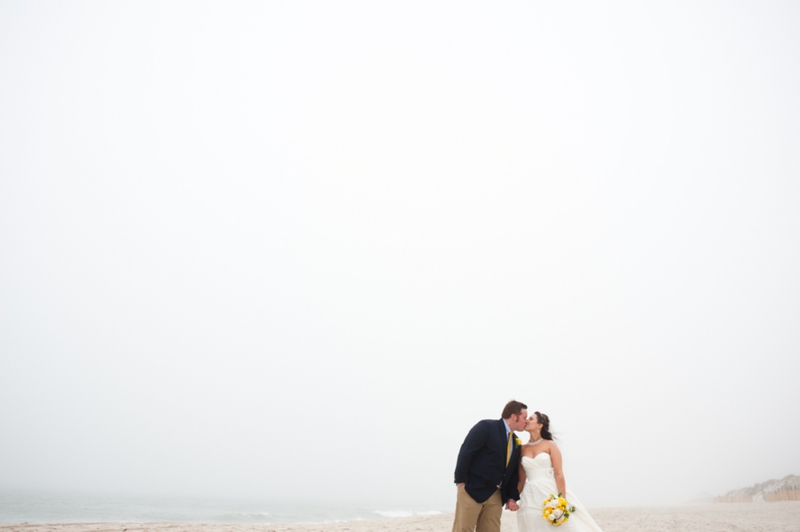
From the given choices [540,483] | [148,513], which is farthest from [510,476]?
[148,513]

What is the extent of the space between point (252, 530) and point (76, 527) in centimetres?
348

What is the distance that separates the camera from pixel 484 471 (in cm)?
604

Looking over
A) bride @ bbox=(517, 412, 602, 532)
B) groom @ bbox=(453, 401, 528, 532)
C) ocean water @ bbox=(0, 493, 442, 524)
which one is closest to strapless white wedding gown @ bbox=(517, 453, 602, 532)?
bride @ bbox=(517, 412, 602, 532)

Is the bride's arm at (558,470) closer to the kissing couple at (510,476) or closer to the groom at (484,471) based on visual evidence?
the kissing couple at (510,476)

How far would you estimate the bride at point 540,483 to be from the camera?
6.31 m

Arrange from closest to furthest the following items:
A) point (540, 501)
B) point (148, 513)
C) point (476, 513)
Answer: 1. point (476, 513)
2. point (540, 501)
3. point (148, 513)

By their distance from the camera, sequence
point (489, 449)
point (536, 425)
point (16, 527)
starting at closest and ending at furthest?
point (489, 449)
point (536, 425)
point (16, 527)

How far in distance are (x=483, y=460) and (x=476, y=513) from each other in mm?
590

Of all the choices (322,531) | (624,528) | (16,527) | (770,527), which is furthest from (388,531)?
(770,527)

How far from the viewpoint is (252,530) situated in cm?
1182

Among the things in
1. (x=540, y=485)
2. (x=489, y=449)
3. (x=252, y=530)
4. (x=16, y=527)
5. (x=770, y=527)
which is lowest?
(x=770, y=527)

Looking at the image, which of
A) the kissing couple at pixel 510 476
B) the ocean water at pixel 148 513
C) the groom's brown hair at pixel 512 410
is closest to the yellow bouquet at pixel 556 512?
the kissing couple at pixel 510 476

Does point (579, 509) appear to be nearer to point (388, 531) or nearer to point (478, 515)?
point (478, 515)

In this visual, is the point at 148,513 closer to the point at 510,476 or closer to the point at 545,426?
the point at 510,476
